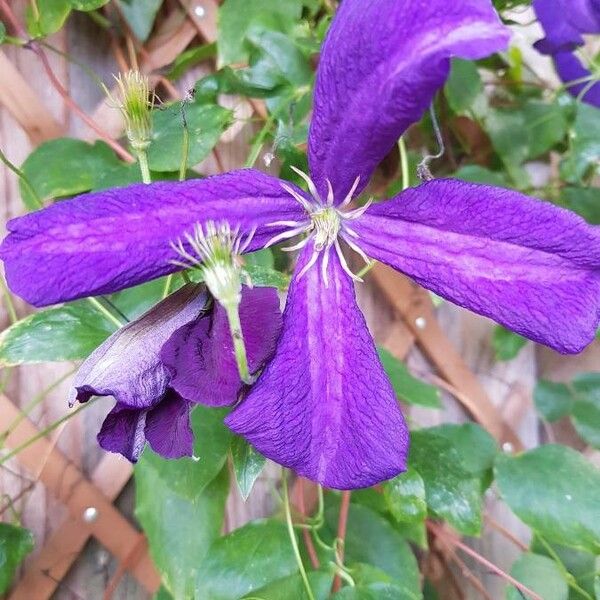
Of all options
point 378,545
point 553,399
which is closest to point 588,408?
point 553,399

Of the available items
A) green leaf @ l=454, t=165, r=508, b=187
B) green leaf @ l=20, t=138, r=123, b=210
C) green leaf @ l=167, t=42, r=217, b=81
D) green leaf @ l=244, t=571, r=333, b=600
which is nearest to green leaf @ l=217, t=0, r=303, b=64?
green leaf @ l=167, t=42, r=217, b=81

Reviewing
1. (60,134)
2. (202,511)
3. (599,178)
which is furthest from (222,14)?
(599,178)

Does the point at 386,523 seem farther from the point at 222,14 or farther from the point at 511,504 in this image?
the point at 222,14

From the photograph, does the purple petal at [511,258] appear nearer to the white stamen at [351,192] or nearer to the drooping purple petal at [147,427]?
the white stamen at [351,192]

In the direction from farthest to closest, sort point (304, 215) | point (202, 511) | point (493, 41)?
point (202, 511) → point (304, 215) → point (493, 41)

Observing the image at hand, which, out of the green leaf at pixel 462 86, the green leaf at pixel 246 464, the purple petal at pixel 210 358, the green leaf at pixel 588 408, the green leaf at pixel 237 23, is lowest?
the green leaf at pixel 588 408

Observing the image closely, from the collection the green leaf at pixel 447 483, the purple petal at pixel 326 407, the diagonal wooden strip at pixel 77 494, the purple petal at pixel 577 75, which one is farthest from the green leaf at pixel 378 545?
the purple petal at pixel 577 75

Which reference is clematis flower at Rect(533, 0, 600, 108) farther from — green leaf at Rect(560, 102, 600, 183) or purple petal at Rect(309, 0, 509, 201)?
purple petal at Rect(309, 0, 509, 201)
